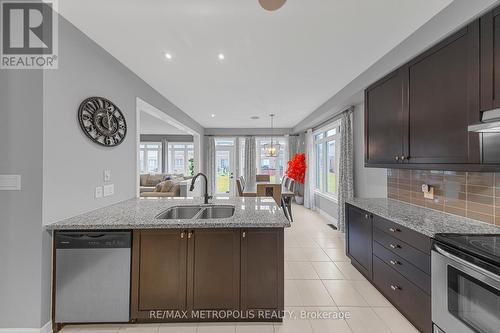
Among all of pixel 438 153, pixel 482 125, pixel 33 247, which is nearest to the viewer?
pixel 482 125

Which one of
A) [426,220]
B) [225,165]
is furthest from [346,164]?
[225,165]

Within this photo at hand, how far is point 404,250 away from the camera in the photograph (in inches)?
74.5

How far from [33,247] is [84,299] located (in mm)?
566

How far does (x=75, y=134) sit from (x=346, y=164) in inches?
157

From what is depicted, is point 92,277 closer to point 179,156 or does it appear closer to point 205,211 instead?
point 205,211

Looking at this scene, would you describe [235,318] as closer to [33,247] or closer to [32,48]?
[33,247]

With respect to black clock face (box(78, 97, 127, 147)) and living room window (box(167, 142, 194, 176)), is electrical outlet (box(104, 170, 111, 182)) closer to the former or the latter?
black clock face (box(78, 97, 127, 147))

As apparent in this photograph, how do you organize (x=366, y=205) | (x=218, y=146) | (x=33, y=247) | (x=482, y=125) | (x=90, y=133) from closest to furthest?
(x=482, y=125), (x=33, y=247), (x=90, y=133), (x=366, y=205), (x=218, y=146)

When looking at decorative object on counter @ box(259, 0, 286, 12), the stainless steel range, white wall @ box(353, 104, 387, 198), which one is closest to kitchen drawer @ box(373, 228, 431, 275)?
the stainless steel range

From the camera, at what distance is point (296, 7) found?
171cm

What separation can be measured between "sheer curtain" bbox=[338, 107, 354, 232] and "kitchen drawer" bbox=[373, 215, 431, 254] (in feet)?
5.72

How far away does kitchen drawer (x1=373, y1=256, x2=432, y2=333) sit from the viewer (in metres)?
1.67

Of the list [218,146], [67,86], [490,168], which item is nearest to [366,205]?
[490,168]

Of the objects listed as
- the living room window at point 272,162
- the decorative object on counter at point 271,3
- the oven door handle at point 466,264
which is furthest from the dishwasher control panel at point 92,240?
the living room window at point 272,162
